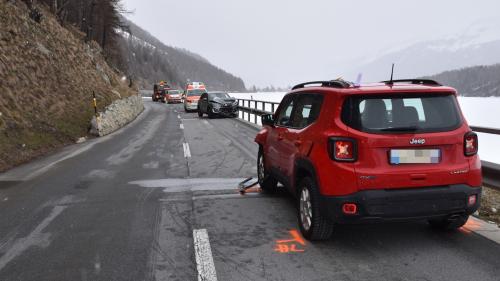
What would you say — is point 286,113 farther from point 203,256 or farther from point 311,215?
point 203,256

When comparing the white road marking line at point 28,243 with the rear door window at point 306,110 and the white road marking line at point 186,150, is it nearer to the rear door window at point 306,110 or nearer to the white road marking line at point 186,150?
the rear door window at point 306,110

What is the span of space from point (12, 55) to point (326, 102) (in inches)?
631

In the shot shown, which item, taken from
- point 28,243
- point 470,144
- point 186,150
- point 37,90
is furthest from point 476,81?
point 28,243

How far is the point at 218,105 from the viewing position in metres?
25.6

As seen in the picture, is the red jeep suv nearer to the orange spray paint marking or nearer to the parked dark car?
the orange spray paint marking

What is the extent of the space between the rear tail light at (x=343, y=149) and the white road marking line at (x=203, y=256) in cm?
161

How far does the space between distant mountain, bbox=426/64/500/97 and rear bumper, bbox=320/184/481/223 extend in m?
150

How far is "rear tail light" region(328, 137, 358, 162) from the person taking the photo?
4.12 meters

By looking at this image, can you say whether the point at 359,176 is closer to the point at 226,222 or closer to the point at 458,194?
the point at 458,194

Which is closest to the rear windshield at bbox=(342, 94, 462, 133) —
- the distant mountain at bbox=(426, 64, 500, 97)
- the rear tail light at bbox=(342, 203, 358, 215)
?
the rear tail light at bbox=(342, 203, 358, 215)

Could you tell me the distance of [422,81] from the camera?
482cm

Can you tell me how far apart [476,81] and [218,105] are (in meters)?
144

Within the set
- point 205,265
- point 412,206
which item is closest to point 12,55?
point 205,265

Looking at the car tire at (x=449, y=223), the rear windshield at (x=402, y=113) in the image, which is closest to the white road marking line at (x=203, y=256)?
the rear windshield at (x=402, y=113)
